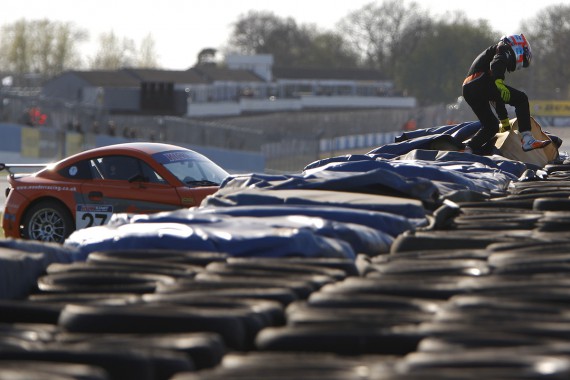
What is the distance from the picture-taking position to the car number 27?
13.9m

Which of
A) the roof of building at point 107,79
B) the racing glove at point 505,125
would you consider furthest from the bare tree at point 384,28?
the racing glove at point 505,125

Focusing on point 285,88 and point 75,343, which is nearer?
point 75,343

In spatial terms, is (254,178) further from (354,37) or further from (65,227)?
(354,37)

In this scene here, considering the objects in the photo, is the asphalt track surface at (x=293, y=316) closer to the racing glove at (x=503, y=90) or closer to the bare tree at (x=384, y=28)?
the racing glove at (x=503, y=90)

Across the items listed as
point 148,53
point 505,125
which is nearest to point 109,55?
point 148,53

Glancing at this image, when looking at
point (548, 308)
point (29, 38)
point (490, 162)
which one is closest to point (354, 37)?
point (29, 38)

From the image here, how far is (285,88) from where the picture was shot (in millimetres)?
119000

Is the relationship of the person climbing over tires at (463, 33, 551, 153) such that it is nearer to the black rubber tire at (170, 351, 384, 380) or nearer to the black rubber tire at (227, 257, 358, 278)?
the black rubber tire at (227, 257, 358, 278)

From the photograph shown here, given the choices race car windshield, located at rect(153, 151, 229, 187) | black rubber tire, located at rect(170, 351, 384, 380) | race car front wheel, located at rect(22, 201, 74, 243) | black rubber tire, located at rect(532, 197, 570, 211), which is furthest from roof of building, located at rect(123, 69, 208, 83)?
black rubber tire, located at rect(170, 351, 384, 380)

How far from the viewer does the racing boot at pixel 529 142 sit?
15249 millimetres

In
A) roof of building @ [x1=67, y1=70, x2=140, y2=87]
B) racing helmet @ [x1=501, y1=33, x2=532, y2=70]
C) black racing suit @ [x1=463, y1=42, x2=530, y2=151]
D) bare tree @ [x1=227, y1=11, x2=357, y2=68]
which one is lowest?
black racing suit @ [x1=463, y1=42, x2=530, y2=151]

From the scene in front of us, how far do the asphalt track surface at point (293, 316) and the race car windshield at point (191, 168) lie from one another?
24.8ft

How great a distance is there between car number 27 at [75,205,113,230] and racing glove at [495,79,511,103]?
5.15 metres

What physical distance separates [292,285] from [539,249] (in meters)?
1.63
